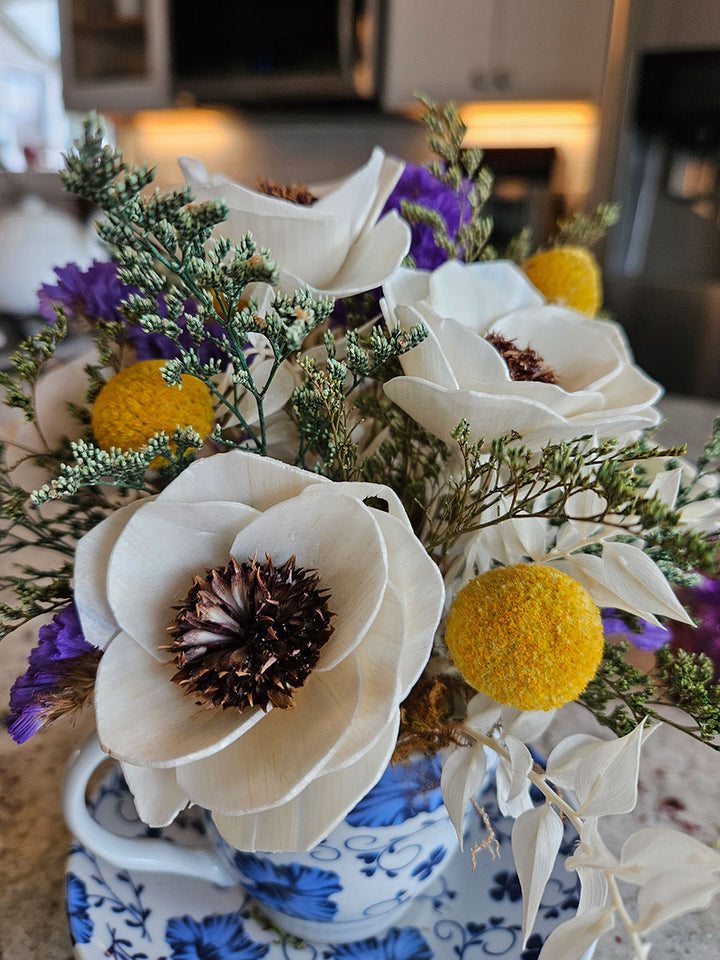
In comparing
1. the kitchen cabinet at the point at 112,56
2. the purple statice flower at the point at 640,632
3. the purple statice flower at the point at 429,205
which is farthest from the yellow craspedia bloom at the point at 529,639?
the kitchen cabinet at the point at 112,56

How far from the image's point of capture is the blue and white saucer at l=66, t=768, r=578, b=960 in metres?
0.40

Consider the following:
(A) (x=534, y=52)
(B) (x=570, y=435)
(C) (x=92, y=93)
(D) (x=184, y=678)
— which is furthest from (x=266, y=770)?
(C) (x=92, y=93)

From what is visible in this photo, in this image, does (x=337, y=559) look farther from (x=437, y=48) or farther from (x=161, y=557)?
(x=437, y=48)

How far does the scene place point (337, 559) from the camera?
0.96ft

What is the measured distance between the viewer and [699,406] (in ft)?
3.96

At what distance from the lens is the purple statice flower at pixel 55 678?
0.29m

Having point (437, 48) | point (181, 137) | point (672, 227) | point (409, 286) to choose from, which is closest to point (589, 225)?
point (409, 286)

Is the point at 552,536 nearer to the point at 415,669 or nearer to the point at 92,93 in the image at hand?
the point at 415,669

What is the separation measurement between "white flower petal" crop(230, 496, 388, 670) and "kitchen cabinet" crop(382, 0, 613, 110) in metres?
2.26

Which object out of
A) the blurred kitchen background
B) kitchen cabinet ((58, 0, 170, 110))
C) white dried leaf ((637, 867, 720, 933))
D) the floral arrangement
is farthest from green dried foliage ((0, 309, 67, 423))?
kitchen cabinet ((58, 0, 170, 110))

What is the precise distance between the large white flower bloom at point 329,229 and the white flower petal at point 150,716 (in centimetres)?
18

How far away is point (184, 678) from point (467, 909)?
27cm

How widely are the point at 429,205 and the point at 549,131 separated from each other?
2.46 meters

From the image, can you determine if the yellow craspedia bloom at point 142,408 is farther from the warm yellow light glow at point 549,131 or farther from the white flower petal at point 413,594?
the warm yellow light glow at point 549,131
